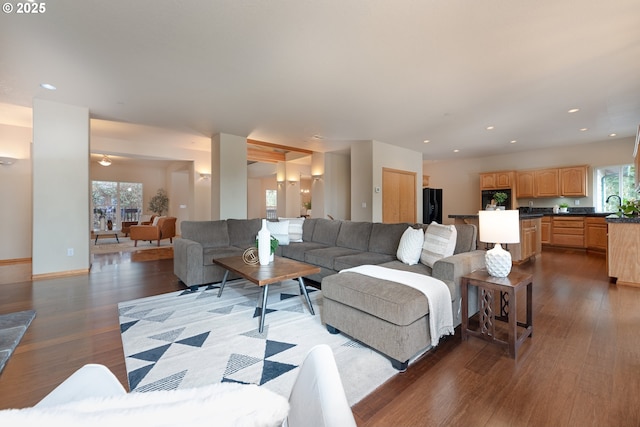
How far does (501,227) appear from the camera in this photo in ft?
6.82

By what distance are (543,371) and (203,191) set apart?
27.5 feet

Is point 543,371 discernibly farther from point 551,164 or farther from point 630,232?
point 551,164

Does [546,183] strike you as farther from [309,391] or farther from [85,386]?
[85,386]

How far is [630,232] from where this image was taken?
11.7ft

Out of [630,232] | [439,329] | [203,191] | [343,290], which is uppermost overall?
[203,191]

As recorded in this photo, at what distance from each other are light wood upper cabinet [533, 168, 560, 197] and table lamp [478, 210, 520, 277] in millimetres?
6738

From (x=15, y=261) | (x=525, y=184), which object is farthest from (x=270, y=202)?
(x=525, y=184)

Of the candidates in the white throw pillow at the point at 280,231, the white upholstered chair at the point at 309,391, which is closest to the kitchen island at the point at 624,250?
the white throw pillow at the point at 280,231

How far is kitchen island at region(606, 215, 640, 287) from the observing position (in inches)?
138

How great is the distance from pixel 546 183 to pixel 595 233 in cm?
170

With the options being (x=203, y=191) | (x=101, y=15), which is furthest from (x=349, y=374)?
(x=203, y=191)

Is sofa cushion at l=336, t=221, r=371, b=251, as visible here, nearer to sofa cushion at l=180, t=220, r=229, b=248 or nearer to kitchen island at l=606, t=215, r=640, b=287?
sofa cushion at l=180, t=220, r=229, b=248

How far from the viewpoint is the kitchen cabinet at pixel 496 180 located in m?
7.60

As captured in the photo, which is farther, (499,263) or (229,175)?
(229,175)
